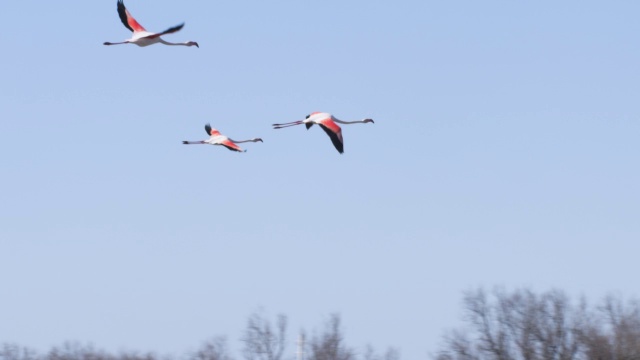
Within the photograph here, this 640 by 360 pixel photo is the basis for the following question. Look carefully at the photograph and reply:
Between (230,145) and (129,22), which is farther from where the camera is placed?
(230,145)

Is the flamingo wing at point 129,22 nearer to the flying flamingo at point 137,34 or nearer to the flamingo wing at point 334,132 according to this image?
the flying flamingo at point 137,34

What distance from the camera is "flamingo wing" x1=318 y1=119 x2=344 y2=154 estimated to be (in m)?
33.0

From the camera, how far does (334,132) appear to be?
33344 millimetres

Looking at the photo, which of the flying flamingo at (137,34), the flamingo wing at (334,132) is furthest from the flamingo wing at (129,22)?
the flamingo wing at (334,132)

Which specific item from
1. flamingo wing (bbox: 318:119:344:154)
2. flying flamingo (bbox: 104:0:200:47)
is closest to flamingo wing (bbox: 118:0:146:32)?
flying flamingo (bbox: 104:0:200:47)


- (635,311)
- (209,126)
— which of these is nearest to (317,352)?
(635,311)

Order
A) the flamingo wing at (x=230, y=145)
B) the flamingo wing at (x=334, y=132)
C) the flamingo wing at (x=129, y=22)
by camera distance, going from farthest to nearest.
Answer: the flamingo wing at (x=230, y=145) → the flamingo wing at (x=129, y=22) → the flamingo wing at (x=334, y=132)

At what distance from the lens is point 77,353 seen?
96.3 meters

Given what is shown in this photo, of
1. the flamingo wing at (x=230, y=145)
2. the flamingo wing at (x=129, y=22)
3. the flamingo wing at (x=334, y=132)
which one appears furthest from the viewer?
the flamingo wing at (x=230, y=145)

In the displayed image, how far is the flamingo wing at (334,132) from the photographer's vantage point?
33000 mm

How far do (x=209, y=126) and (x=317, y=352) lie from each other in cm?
3919

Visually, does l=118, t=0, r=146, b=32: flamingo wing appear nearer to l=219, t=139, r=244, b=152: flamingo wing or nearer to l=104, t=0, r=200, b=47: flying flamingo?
l=104, t=0, r=200, b=47: flying flamingo

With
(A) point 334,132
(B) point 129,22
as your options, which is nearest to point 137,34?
(B) point 129,22

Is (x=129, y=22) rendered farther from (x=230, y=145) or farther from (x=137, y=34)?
(x=230, y=145)
